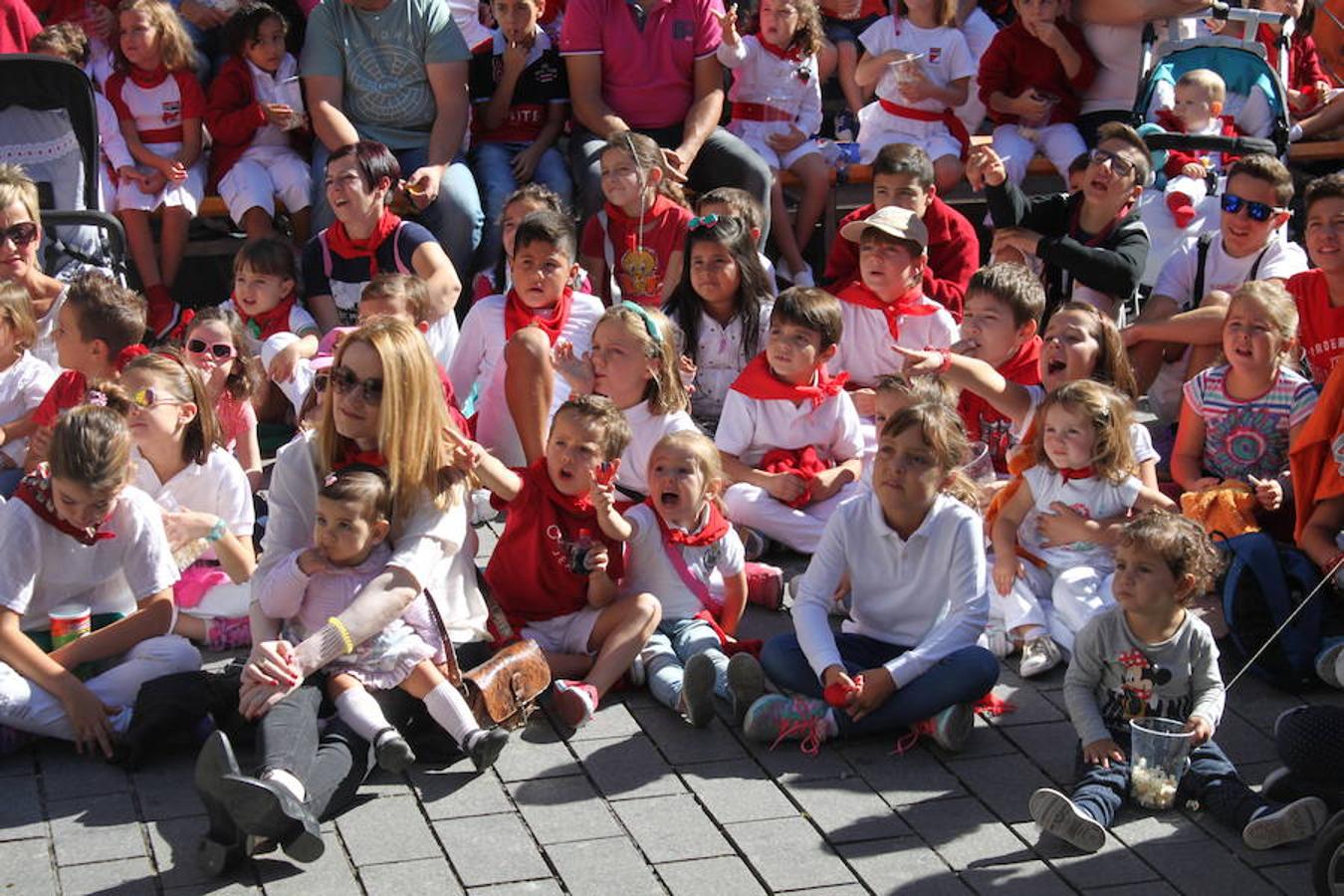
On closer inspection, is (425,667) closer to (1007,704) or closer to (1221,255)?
(1007,704)

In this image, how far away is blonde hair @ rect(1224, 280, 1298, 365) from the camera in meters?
5.66

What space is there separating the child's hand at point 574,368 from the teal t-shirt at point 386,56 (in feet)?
7.04

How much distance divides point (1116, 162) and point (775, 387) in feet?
6.14

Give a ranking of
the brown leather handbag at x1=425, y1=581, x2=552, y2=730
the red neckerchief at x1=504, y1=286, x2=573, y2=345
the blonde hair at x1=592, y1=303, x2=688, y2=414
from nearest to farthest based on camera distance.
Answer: the brown leather handbag at x1=425, y1=581, x2=552, y2=730
the blonde hair at x1=592, y1=303, x2=688, y2=414
the red neckerchief at x1=504, y1=286, x2=573, y2=345

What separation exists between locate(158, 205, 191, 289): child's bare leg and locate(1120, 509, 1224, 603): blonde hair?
4754mm

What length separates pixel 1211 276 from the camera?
6.93m

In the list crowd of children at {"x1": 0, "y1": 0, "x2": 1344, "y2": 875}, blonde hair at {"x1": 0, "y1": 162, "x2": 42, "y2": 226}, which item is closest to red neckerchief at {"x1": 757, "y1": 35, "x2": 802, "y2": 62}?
crowd of children at {"x1": 0, "y1": 0, "x2": 1344, "y2": 875}

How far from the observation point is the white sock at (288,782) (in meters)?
4.06

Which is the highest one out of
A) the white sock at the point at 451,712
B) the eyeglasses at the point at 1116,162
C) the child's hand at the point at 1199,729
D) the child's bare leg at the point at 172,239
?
the eyeglasses at the point at 1116,162

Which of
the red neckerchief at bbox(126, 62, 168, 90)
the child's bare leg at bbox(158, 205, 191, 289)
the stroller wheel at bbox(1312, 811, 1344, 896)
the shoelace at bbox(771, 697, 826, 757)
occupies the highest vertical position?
the red neckerchief at bbox(126, 62, 168, 90)

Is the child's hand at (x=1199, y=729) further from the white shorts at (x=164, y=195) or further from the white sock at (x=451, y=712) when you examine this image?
the white shorts at (x=164, y=195)

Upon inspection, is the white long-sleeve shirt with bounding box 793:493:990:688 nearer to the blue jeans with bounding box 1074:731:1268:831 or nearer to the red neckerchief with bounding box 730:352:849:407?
the blue jeans with bounding box 1074:731:1268:831

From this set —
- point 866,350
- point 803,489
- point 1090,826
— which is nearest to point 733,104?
point 866,350

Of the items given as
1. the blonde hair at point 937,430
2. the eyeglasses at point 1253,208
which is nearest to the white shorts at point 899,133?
the eyeglasses at point 1253,208
